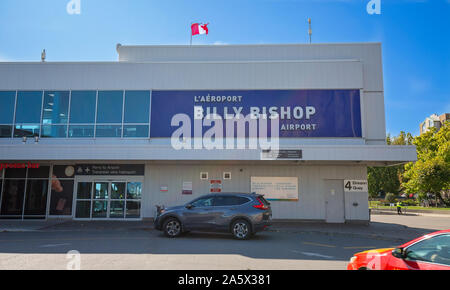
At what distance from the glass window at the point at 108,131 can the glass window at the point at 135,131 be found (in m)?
0.34

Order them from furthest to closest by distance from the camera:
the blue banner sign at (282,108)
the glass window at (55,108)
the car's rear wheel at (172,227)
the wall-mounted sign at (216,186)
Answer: the glass window at (55,108), the blue banner sign at (282,108), the wall-mounted sign at (216,186), the car's rear wheel at (172,227)

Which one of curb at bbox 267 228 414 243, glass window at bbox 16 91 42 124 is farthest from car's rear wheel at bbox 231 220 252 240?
glass window at bbox 16 91 42 124

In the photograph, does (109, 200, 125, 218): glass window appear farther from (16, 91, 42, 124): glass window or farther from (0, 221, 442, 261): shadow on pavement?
(16, 91, 42, 124): glass window

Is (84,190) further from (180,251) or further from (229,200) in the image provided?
(180,251)

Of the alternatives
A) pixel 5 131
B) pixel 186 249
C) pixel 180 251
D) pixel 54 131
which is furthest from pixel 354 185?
pixel 5 131

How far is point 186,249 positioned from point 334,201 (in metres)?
10.8

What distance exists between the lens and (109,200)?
18.1m

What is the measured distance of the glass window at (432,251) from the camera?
4.18 meters

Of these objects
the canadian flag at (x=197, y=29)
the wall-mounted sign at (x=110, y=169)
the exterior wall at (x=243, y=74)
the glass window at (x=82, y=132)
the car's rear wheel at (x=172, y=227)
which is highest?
the canadian flag at (x=197, y=29)

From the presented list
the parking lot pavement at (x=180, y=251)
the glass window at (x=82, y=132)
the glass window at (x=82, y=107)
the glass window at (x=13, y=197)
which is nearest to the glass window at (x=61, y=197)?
the glass window at (x=13, y=197)

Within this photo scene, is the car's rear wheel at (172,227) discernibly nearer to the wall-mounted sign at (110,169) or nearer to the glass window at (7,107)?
the wall-mounted sign at (110,169)

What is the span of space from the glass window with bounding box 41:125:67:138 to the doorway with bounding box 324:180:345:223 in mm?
15246
